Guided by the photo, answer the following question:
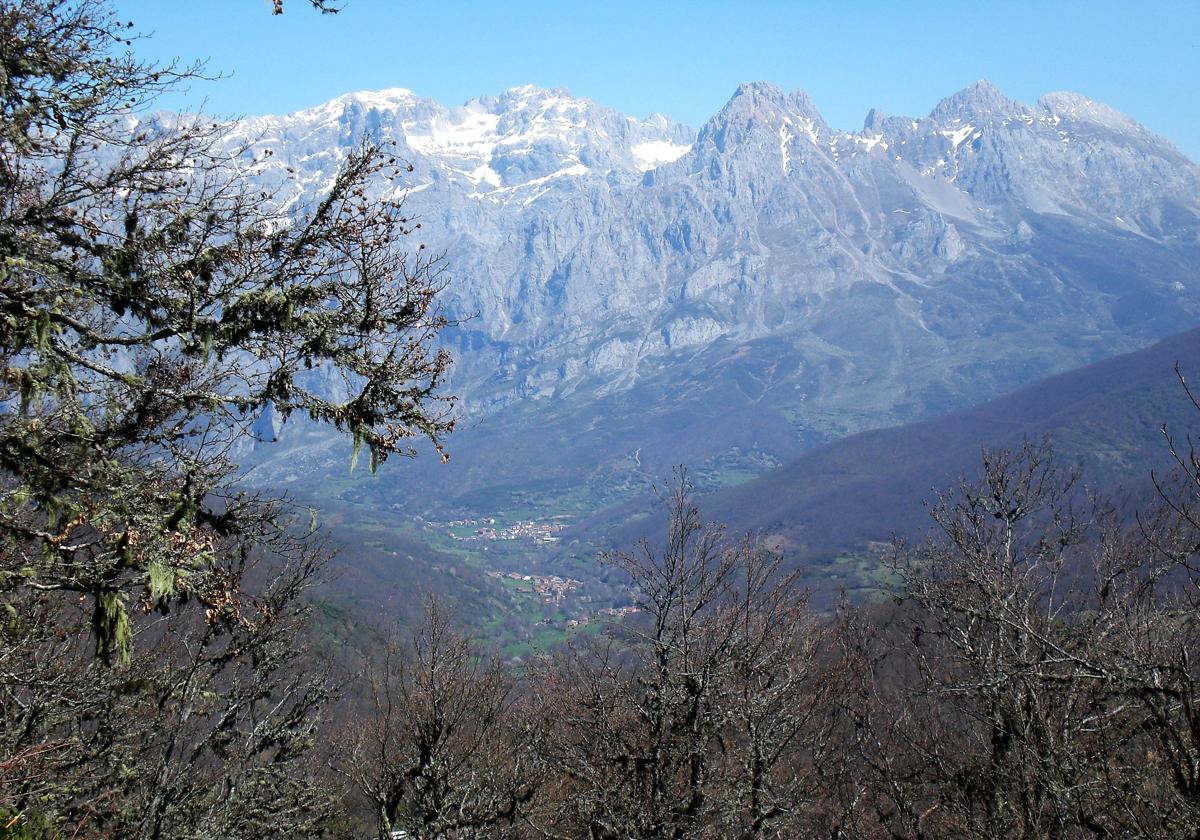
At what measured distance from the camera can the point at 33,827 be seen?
7.16 meters

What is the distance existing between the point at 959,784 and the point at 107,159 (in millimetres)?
14526

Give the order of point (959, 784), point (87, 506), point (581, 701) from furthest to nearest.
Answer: point (581, 701) → point (959, 784) → point (87, 506)

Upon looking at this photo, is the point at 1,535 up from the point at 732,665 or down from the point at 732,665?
up

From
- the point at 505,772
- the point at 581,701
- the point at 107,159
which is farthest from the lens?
the point at 505,772

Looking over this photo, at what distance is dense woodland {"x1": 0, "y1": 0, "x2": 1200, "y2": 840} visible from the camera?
670 cm

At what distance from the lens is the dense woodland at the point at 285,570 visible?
6.70m

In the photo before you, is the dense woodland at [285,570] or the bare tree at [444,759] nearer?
the dense woodland at [285,570]

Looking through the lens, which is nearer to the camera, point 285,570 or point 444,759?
point 444,759

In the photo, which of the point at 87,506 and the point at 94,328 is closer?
the point at 87,506

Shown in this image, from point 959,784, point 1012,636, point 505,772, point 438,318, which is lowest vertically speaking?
point 505,772

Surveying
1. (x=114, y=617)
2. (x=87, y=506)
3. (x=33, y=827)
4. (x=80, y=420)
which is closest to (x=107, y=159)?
(x=80, y=420)

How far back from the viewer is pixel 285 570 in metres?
17.5

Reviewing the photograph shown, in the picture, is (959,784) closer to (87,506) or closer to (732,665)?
(732,665)

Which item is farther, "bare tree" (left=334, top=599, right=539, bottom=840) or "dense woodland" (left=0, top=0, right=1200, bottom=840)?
"bare tree" (left=334, top=599, right=539, bottom=840)
